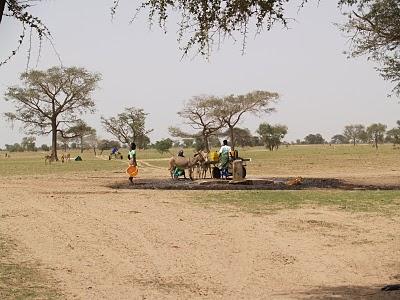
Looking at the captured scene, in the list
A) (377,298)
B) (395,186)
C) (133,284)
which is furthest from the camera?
(395,186)

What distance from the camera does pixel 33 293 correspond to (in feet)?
22.4

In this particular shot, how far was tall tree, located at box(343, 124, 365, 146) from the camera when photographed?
13025 cm

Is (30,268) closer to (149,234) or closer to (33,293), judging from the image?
(33,293)

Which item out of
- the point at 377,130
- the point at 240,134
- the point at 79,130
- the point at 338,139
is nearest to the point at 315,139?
the point at 338,139

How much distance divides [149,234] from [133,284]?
3115mm

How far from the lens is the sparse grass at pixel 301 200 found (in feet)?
45.8

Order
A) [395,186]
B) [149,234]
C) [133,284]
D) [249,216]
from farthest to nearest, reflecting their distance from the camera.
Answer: [395,186] → [249,216] → [149,234] → [133,284]

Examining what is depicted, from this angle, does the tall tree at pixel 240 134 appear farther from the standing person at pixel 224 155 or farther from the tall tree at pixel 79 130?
the standing person at pixel 224 155

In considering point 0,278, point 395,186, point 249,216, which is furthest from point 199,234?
point 395,186

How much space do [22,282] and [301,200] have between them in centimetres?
969

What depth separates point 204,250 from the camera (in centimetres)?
930

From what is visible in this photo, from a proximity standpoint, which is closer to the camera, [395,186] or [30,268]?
[30,268]

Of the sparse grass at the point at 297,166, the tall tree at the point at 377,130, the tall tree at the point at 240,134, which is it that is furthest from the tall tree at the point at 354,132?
the sparse grass at the point at 297,166

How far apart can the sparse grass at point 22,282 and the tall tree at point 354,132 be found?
414ft
